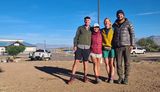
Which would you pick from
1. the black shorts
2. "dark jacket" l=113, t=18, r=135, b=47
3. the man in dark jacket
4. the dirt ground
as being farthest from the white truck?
"dark jacket" l=113, t=18, r=135, b=47

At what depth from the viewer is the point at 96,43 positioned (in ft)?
31.5

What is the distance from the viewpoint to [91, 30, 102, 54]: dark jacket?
9594mm

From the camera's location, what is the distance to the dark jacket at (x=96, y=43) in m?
9.59

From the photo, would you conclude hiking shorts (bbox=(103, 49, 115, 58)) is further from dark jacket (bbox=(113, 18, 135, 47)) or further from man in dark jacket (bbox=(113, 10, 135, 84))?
dark jacket (bbox=(113, 18, 135, 47))

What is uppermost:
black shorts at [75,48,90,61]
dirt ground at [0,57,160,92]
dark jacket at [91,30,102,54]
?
dark jacket at [91,30,102,54]

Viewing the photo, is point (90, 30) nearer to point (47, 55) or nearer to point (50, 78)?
point (50, 78)

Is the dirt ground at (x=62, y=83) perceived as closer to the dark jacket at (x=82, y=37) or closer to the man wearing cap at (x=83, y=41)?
the man wearing cap at (x=83, y=41)

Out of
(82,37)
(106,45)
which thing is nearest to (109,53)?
(106,45)

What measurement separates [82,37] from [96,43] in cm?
44

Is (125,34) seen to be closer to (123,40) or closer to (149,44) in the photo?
(123,40)

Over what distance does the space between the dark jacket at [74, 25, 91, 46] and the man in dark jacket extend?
0.74 m

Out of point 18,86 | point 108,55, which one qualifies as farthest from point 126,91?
point 18,86

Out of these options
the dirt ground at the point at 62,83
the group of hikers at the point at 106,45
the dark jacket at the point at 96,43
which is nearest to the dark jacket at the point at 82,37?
the group of hikers at the point at 106,45

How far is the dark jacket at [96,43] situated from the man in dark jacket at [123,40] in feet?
1.41
